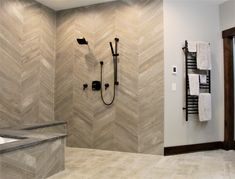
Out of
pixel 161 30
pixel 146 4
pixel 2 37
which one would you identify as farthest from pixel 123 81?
pixel 2 37

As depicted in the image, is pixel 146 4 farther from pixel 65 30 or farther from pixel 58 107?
pixel 58 107

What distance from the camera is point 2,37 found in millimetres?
3959

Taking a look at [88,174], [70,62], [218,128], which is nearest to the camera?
[88,174]

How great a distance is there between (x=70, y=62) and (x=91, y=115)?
1.16 metres

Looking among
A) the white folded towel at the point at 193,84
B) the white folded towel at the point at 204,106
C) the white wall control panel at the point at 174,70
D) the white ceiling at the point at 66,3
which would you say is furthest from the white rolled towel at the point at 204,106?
the white ceiling at the point at 66,3

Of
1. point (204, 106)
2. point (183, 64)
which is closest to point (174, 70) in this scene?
point (183, 64)

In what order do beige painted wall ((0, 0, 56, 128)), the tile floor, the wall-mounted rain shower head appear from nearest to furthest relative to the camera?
the tile floor, beige painted wall ((0, 0, 56, 128)), the wall-mounted rain shower head

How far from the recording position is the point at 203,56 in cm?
434

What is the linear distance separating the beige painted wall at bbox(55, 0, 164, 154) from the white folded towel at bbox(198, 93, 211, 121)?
2.38 ft

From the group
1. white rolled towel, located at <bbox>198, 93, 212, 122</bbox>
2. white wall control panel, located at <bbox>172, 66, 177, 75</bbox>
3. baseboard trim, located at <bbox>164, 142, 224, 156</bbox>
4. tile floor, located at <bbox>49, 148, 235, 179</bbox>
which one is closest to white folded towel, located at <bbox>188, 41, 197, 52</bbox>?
white wall control panel, located at <bbox>172, 66, 177, 75</bbox>

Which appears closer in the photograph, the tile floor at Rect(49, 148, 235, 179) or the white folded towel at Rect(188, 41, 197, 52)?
the tile floor at Rect(49, 148, 235, 179)

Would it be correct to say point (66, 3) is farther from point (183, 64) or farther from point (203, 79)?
point (203, 79)

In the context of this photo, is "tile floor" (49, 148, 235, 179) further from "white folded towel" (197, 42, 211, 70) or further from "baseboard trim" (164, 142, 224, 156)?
"white folded towel" (197, 42, 211, 70)

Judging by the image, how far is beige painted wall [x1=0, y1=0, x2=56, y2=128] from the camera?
4.02m
